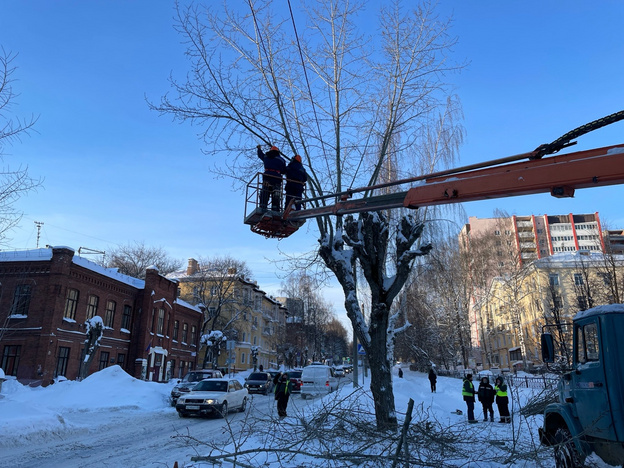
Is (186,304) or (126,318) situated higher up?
(186,304)

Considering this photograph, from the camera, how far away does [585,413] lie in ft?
20.4

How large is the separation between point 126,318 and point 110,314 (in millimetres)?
2264

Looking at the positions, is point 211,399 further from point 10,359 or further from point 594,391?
point 10,359

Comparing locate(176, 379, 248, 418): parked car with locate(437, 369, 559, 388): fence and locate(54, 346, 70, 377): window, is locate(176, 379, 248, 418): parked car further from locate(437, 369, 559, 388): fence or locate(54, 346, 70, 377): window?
locate(54, 346, 70, 377): window

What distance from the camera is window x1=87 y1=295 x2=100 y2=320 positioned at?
1175 inches

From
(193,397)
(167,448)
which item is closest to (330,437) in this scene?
(167,448)

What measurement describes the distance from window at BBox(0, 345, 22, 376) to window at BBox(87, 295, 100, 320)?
4.63 meters

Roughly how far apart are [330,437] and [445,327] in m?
43.0

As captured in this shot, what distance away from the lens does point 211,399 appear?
52.6 feet

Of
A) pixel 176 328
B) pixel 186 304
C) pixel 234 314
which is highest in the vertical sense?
pixel 234 314

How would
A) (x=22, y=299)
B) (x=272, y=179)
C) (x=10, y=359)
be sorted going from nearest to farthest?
(x=272, y=179) < (x=10, y=359) < (x=22, y=299)

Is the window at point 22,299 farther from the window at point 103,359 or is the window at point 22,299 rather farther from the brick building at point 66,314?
the window at point 103,359

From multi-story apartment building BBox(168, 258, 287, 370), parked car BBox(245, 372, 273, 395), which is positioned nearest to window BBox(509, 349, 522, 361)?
multi-story apartment building BBox(168, 258, 287, 370)

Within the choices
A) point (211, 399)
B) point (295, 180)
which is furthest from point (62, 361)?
point (295, 180)
